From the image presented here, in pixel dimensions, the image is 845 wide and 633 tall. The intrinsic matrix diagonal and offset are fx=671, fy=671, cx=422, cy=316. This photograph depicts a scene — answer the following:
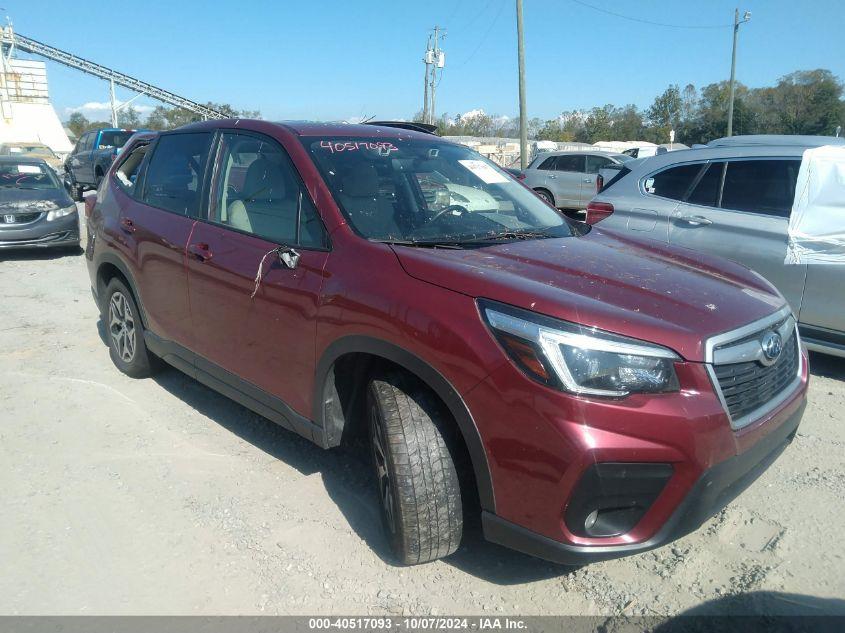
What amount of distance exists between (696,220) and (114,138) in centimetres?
1782

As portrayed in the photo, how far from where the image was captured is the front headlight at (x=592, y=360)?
223cm

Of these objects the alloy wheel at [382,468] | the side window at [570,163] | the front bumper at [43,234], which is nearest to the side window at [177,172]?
the alloy wheel at [382,468]

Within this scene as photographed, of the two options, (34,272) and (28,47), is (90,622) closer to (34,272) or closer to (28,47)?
(34,272)

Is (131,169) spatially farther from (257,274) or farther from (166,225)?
(257,274)

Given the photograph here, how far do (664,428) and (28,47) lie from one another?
6142 centimetres

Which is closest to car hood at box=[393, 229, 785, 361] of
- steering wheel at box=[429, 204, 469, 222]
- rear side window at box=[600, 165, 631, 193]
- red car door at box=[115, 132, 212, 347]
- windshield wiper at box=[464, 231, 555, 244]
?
windshield wiper at box=[464, 231, 555, 244]

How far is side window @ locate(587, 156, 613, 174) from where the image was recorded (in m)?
16.3

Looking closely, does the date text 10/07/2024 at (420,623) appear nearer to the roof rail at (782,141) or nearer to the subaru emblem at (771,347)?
the subaru emblem at (771,347)

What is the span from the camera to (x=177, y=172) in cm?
423

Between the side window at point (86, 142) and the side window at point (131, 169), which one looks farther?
the side window at point (86, 142)

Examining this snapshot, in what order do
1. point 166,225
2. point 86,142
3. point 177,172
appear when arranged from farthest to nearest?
point 86,142, point 177,172, point 166,225

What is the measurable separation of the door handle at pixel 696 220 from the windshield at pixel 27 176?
9.65 metres

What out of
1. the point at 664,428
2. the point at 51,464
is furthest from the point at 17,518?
the point at 664,428

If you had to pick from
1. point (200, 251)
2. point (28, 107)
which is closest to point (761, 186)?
point (200, 251)
